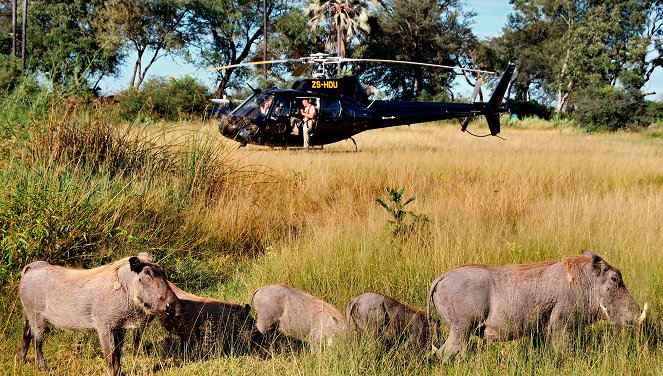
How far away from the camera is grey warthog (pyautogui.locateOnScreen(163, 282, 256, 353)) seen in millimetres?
4316

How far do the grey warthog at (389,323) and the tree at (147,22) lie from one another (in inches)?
1390

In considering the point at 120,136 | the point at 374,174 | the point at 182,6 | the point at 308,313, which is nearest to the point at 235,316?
the point at 308,313

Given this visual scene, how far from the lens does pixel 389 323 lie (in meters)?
4.06

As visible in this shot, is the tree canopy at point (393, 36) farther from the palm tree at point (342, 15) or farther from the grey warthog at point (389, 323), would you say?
the grey warthog at point (389, 323)

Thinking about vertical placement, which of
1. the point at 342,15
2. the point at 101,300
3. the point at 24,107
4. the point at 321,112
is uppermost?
the point at 342,15

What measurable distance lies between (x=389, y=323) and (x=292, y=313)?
2.22ft

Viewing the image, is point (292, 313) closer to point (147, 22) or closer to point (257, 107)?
point (257, 107)

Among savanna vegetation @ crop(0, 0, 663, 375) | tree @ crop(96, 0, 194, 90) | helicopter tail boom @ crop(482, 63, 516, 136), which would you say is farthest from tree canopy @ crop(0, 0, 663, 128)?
savanna vegetation @ crop(0, 0, 663, 375)

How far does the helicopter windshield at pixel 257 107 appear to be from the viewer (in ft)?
47.2

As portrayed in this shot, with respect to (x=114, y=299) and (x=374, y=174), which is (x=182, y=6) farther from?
(x=114, y=299)

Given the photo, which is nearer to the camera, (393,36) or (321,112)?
(321,112)

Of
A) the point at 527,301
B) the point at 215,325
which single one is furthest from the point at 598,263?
the point at 215,325

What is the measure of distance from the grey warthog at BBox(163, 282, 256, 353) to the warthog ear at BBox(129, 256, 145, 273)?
27.5 inches

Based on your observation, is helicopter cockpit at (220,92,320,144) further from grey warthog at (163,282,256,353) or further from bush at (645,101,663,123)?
bush at (645,101,663,123)
